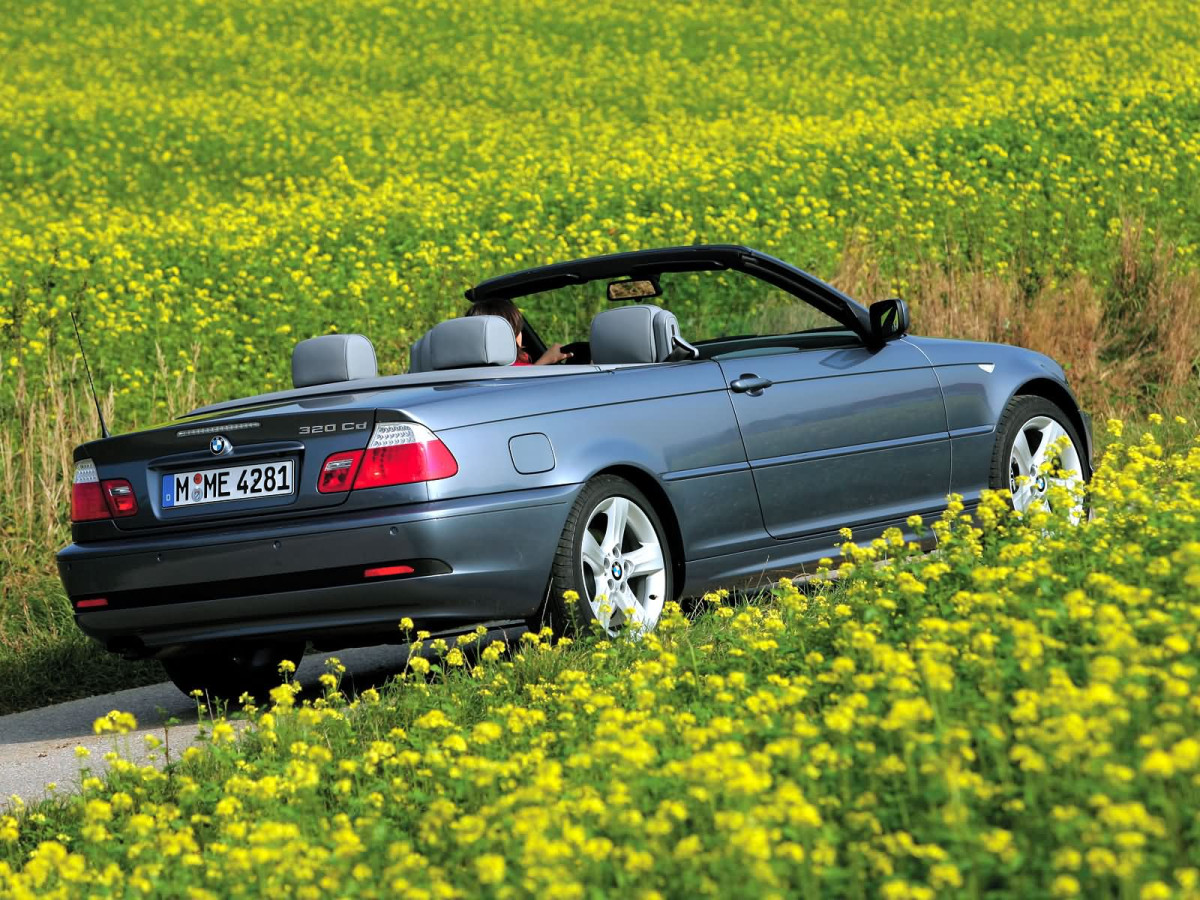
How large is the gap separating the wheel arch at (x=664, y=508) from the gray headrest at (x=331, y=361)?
112 centimetres

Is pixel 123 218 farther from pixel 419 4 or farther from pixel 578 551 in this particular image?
pixel 419 4

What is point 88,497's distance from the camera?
5.89 meters

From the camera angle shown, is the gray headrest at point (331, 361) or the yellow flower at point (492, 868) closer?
the yellow flower at point (492, 868)

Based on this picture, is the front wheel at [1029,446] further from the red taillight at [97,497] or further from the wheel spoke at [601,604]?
the red taillight at [97,497]

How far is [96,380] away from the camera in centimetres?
1173

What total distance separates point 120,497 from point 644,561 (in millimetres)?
1806

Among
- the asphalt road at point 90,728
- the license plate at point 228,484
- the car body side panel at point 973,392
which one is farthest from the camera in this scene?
the car body side panel at point 973,392

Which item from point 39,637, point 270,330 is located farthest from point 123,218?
point 39,637

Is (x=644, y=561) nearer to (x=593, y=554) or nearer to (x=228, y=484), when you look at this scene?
(x=593, y=554)

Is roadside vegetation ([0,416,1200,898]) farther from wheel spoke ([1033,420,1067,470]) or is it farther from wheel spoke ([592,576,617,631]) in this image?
wheel spoke ([1033,420,1067,470])

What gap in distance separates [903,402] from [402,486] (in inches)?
96.7

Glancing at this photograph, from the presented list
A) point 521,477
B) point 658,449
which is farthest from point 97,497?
point 658,449

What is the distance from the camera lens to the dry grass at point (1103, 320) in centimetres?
1152

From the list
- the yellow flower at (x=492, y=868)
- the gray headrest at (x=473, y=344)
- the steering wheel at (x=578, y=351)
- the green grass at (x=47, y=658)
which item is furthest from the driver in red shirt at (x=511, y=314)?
the yellow flower at (x=492, y=868)
